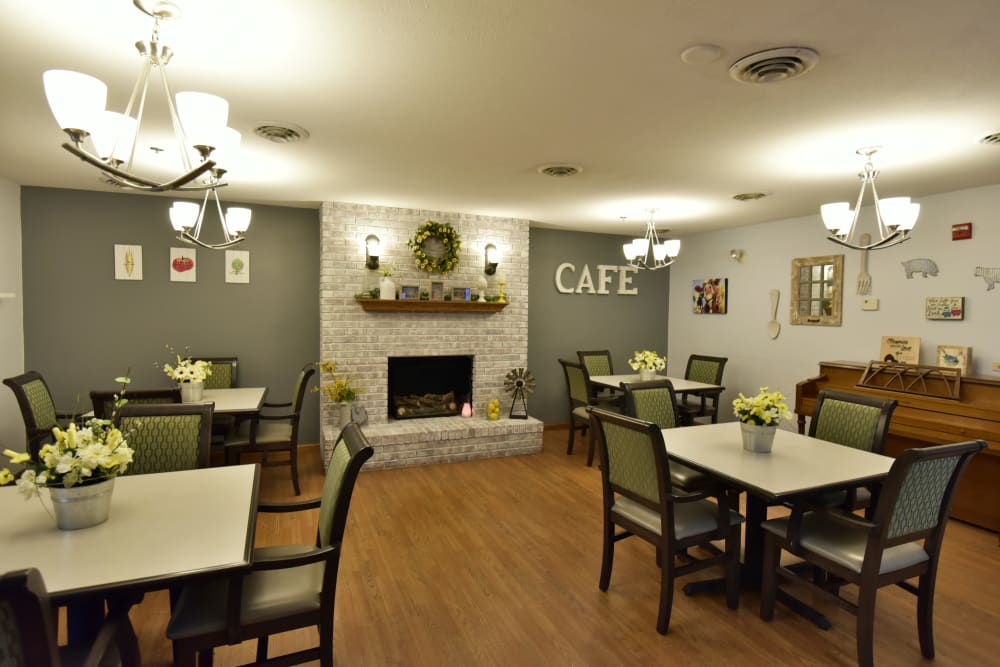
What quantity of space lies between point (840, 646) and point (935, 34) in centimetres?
243

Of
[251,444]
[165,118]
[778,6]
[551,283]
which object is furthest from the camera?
[551,283]

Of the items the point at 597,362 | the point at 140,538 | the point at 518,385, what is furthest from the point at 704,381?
the point at 140,538

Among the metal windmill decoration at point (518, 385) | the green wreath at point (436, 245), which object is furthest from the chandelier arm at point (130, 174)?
the metal windmill decoration at point (518, 385)

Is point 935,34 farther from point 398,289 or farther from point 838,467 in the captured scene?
point 398,289

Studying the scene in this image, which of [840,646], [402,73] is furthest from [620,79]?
[840,646]

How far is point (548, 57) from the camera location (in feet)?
6.54

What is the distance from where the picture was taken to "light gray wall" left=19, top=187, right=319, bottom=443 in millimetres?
4535

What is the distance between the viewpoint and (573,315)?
6.52 m

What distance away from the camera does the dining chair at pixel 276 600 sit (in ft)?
5.31

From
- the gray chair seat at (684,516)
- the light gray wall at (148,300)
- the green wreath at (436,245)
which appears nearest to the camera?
the gray chair seat at (684,516)

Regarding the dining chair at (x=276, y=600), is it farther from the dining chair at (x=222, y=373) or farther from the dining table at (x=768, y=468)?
the dining chair at (x=222, y=373)

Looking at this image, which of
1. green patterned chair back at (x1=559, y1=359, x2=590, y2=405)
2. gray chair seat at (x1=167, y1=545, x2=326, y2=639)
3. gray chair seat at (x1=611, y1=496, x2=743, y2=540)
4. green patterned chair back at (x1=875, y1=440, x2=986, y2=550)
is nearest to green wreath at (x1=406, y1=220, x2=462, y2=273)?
green patterned chair back at (x1=559, y1=359, x2=590, y2=405)

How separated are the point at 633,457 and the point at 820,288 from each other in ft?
12.3

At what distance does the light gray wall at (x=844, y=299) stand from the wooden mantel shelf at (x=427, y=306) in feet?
8.91
